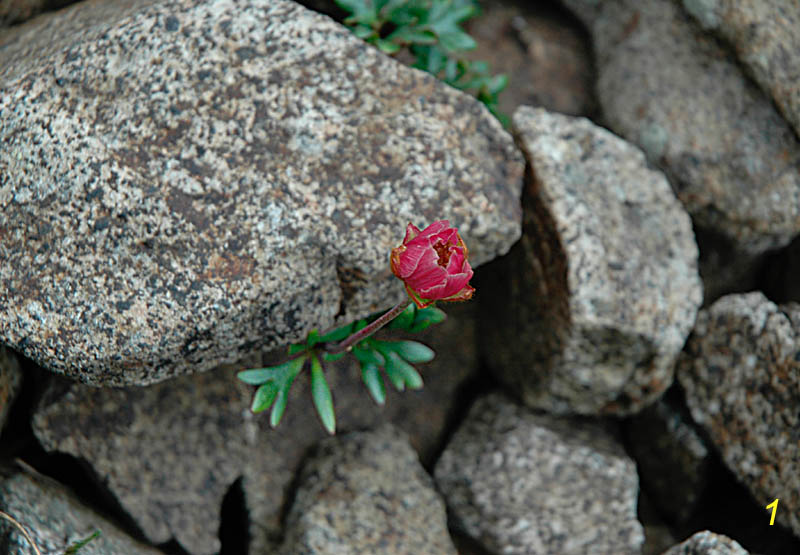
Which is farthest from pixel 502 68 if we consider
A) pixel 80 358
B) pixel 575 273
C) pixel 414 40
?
pixel 80 358

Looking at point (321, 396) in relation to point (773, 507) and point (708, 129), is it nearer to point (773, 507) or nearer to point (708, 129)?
point (773, 507)

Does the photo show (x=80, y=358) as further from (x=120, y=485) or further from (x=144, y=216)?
(x=120, y=485)

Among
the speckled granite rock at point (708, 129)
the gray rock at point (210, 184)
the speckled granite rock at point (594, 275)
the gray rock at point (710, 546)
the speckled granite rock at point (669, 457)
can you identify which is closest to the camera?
the gray rock at point (210, 184)

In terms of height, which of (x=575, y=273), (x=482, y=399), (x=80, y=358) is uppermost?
(x=80, y=358)

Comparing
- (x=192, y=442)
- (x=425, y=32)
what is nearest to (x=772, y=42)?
(x=425, y=32)

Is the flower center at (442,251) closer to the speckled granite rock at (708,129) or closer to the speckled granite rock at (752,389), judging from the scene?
the speckled granite rock at (752,389)

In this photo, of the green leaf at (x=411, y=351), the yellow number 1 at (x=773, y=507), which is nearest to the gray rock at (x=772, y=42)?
the yellow number 1 at (x=773, y=507)

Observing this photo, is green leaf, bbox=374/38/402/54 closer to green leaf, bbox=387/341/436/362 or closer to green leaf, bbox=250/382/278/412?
green leaf, bbox=387/341/436/362
